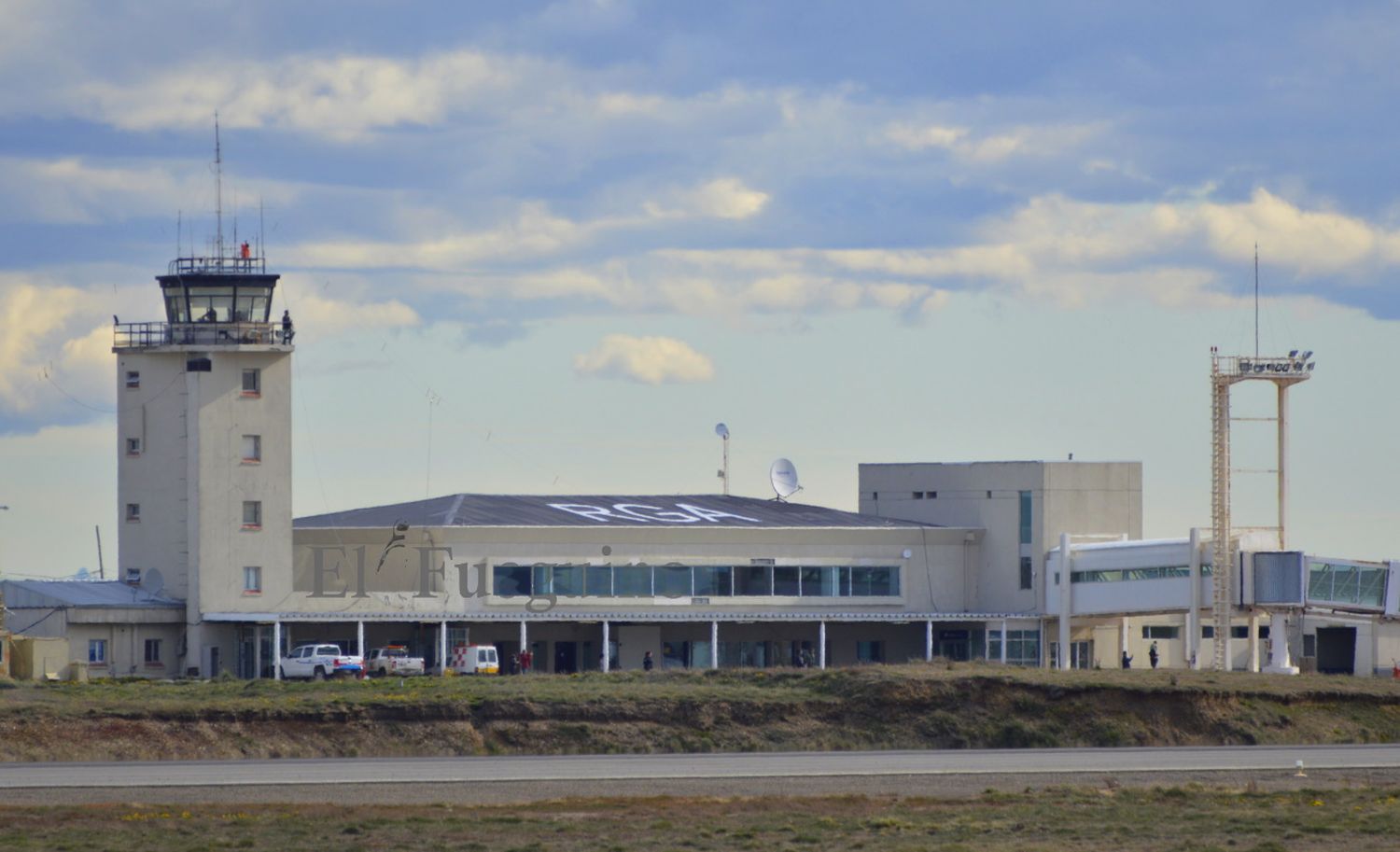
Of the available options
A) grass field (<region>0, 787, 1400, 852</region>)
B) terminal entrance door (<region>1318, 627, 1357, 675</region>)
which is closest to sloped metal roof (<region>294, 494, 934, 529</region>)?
terminal entrance door (<region>1318, 627, 1357, 675</region>)

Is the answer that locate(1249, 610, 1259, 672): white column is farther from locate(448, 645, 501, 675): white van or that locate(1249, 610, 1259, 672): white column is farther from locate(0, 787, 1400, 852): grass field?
locate(0, 787, 1400, 852): grass field

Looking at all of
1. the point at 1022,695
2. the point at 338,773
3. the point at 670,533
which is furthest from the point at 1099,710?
the point at 670,533

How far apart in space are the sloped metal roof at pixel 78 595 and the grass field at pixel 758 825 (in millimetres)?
33637

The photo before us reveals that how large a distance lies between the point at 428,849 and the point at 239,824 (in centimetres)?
427

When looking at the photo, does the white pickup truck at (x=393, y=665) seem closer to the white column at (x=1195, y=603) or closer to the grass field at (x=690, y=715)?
the grass field at (x=690, y=715)

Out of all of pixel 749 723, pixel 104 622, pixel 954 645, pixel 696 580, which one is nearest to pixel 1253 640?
pixel 954 645

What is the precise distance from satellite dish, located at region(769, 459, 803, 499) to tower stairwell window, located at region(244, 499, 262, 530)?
25833 millimetres

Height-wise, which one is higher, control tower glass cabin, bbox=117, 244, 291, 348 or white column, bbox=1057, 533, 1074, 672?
control tower glass cabin, bbox=117, 244, 291, 348

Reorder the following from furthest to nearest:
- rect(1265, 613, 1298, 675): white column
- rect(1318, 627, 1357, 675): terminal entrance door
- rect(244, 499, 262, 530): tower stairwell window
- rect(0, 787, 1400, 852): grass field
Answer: rect(1318, 627, 1357, 675): terminal entrance door → rect(1265, 613, 1298, 675): white column → rect(244, 499, 262, 530): tower stairwell window → rect(0, 787, 1400, 852): grass field

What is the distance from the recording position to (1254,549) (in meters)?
76.9

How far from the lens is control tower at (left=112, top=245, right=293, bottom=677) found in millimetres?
70938

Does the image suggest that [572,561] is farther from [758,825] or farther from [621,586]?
[758,825]

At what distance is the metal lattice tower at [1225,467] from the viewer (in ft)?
249

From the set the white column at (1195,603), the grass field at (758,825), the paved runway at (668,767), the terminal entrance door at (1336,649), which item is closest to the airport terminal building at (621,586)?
the white column at (1195,603)
